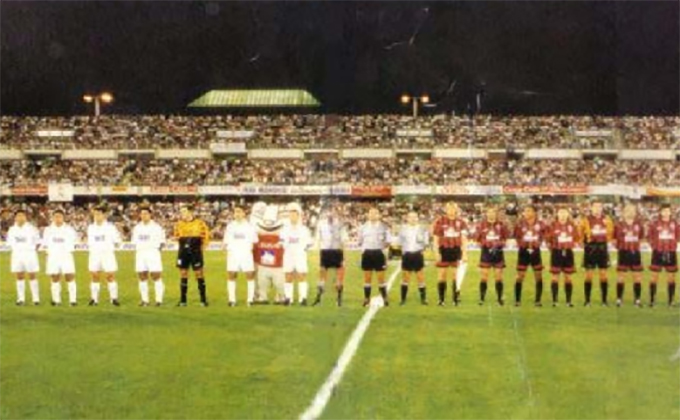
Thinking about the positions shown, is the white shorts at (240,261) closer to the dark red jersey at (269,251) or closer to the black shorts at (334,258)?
the dark red jersey at (269,251)

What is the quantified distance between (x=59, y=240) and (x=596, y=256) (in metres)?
9.82

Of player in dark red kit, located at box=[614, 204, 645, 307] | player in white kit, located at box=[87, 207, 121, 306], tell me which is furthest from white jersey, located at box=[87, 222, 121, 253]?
player in dark red kit, located at box=[614, 204, 645, 307]

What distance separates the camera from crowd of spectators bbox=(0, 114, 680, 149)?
163 feet

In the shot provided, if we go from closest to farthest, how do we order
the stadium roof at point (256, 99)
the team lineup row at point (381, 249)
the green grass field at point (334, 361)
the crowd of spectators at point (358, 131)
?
the green grass field at point (334, 361) → the team lineup row at point (381, 249) → the crowd of spectators at point (358, 131) → the stadium roof at point (256, 99)

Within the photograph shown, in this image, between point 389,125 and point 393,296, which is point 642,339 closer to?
point 393,296

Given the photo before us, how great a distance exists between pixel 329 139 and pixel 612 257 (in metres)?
25.2

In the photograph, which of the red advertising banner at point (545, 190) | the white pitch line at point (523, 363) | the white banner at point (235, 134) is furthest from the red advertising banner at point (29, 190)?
the white pitch line at point (523, 363)

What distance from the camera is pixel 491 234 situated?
16109mm

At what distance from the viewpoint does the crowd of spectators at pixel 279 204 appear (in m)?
43.0

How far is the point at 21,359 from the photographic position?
1109cm

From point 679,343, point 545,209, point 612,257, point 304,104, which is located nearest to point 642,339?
point 679,343

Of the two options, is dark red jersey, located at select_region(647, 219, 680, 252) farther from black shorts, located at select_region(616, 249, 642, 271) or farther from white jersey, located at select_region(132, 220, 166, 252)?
white jersey, located at select_region(132, 220, 166, 252)

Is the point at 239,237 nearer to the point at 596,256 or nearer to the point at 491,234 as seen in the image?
the point at 491,234

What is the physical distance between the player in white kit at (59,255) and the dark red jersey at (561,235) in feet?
28.6
